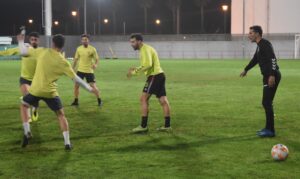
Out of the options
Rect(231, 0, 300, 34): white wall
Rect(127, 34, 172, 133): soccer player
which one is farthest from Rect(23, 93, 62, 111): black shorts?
Rect(231, 0, 300, 34): white wall

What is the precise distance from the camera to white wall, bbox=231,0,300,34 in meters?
53.1

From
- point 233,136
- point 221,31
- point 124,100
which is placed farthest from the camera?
point 221,31

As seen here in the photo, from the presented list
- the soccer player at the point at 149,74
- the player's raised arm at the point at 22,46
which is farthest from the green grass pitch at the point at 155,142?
the player's raised arm at the point at 22,46

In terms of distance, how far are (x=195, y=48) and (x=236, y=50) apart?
17.5 feet

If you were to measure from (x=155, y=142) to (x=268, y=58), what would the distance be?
2.75m

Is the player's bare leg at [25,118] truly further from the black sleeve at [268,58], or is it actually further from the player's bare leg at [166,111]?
the black sleeve at [268,58]

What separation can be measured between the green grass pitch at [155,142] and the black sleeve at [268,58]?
1.35m

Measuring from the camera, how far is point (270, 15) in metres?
54.4

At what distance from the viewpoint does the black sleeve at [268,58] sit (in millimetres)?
9078

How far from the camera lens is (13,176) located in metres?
6.62

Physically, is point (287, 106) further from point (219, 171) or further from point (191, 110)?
point (219, 171)

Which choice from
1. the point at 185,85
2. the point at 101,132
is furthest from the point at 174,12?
the point at 101,132

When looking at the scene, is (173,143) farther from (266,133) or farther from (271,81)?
(271,81)

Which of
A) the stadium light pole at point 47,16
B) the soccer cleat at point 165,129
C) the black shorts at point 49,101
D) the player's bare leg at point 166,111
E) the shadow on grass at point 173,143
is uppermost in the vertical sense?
the stadium light pole at point 47,16
